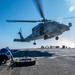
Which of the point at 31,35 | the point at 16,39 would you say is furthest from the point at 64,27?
the point at 16,39

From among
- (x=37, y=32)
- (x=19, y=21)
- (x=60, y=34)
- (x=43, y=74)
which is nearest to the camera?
(x=43, y=74)

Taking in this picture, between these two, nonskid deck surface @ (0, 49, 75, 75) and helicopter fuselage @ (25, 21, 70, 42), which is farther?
helicopter fuselage @ (25, 21, 70, 42)

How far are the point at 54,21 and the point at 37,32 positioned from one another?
7491 millimetres

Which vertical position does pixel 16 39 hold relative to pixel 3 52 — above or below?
above

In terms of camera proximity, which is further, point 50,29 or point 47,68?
point 50,29

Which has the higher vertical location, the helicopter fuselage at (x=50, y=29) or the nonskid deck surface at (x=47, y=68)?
the helicopter fuselage at (x=50, y=29)

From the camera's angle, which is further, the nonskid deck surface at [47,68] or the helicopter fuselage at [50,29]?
the helicopter fuselage at [50,29]

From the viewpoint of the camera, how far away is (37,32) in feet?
154

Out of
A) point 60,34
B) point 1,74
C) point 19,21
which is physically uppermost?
point 19,21

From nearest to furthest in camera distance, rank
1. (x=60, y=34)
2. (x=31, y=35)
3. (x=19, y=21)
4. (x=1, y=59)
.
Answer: (x=1, y=59) < (x=19, y=21) < (x=60, y=34) < (x=31, y=35)

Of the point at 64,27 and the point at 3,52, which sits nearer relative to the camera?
the point at 3,52

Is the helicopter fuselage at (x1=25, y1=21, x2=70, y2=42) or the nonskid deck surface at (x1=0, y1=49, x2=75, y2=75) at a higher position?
the helicopter fuselage at (x1=25, y1=21, x2=70, y2=42)

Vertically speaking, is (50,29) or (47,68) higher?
(50,29)

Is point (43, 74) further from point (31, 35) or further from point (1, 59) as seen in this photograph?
point (31, 35)
